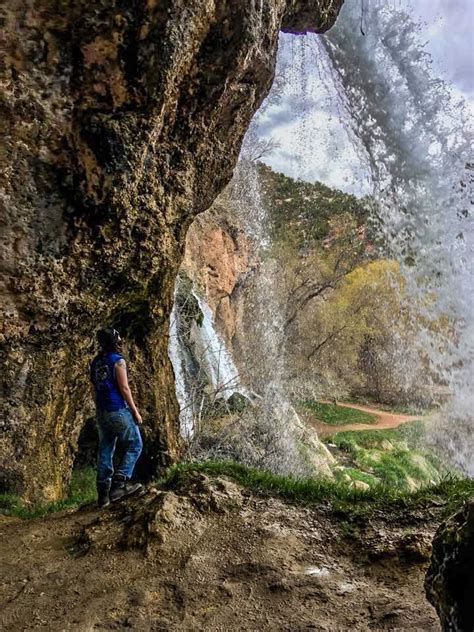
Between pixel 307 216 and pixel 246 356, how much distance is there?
23.2 metres

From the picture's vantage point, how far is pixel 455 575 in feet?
6.86

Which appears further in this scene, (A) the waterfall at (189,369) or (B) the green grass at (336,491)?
(A) the waterfall at (189,369)

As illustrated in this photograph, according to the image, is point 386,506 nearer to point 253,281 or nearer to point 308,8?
point 308,8

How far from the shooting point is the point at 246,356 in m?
20.3

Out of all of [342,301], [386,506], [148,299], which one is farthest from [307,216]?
[386,506]

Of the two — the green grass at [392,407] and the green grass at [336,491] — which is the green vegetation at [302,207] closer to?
the green grass at [392,407]

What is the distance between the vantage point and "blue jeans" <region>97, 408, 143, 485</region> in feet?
15.8

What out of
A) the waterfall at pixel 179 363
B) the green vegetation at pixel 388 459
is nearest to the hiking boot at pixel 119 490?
the waterfall at pixel 179 363

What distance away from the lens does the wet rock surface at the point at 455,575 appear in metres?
1.99

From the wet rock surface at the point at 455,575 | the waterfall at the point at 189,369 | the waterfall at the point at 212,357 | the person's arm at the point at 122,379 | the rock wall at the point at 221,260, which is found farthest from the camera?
the rock wall at the point at 221,260

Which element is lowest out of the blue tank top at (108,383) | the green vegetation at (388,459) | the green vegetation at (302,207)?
the green vegetation at (388,459)

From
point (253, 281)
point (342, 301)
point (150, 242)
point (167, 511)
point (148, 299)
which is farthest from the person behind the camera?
point (342, 301)

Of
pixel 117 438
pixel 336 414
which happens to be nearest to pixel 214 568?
pixel 117 438

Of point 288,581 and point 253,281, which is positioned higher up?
point 253,281
